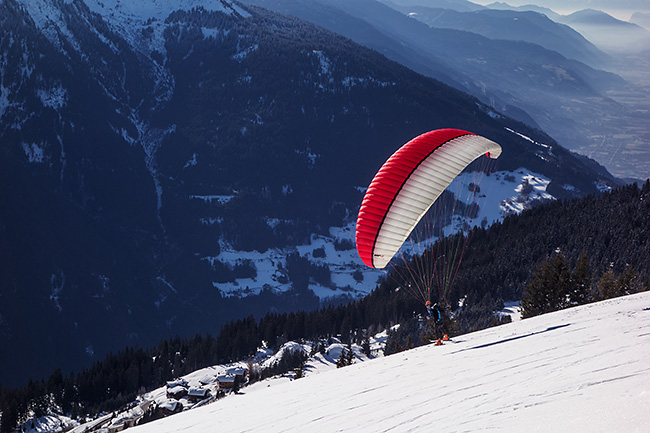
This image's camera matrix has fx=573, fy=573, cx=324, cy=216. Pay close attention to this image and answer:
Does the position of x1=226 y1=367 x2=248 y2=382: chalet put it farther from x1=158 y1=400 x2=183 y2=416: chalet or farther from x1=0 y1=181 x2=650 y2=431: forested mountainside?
x1=158 y1=400 x2=183 y2=416: chalet

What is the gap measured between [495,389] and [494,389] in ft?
0.13

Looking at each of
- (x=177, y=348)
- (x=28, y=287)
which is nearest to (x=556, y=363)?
(x=177, y=348)

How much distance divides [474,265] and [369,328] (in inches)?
740

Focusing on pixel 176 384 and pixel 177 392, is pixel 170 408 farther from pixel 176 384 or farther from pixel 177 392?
pixel 176 384

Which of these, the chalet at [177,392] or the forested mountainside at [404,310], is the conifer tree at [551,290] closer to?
the forested mountainside at [404,310]

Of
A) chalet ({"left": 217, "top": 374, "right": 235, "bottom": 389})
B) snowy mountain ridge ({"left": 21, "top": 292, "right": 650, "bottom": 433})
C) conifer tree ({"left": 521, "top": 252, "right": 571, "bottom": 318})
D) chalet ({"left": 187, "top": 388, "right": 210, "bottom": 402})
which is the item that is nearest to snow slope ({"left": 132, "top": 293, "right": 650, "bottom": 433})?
snowy mountain ridge ({"left": 21, "top": 292, "right": 650, "bottom": 433})

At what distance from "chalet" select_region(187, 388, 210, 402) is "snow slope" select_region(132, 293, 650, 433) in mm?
28801

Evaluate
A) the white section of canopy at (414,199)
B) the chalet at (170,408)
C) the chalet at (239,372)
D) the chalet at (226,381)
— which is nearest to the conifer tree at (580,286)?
the white section of canopy at (414,199)

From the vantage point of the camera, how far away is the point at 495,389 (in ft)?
56.0

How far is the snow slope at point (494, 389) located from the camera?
13.2 metres

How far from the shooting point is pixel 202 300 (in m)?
175

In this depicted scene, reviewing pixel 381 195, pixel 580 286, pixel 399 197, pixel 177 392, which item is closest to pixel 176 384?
pixel 177 392

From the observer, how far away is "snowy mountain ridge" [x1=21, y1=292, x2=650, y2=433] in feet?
43.3

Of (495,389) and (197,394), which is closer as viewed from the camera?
(495,389)
